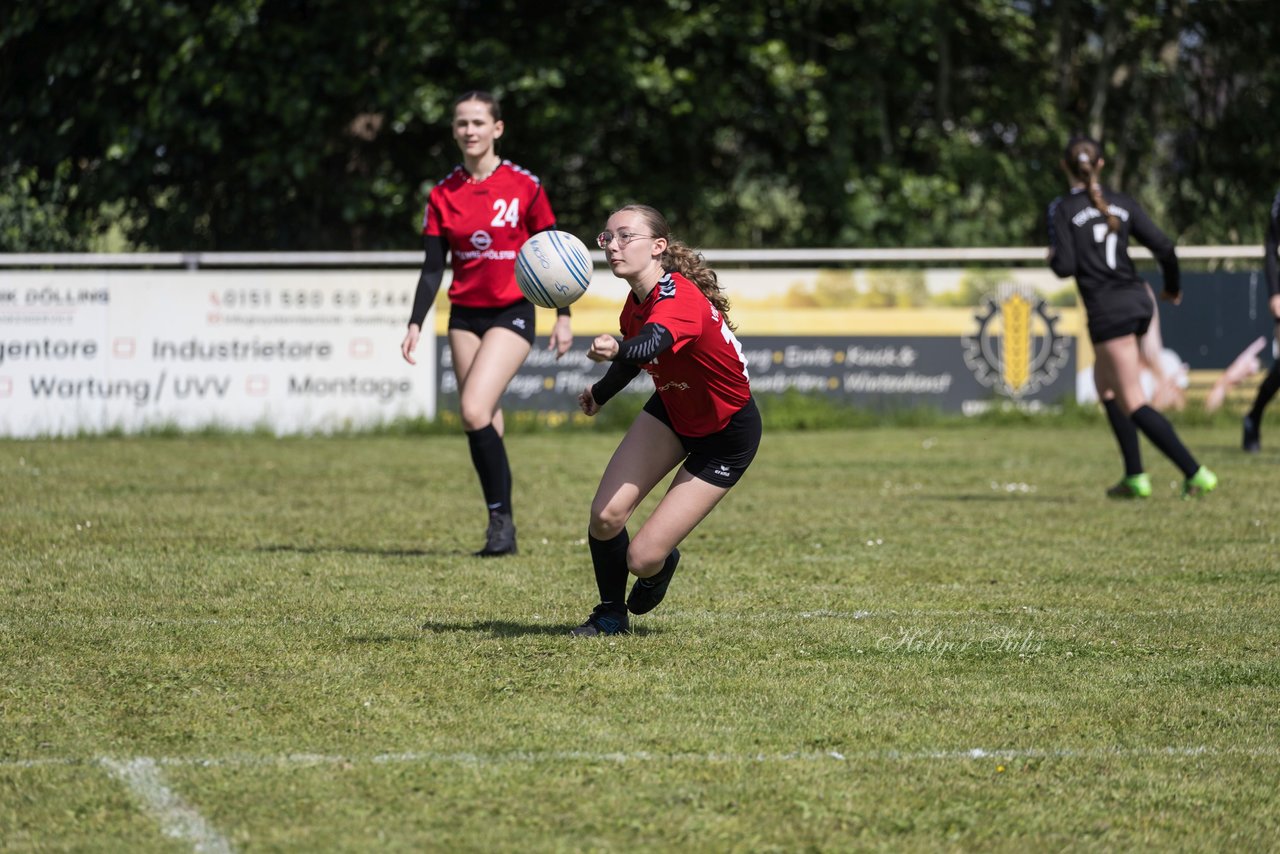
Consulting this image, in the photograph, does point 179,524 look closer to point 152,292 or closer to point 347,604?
point 347,604

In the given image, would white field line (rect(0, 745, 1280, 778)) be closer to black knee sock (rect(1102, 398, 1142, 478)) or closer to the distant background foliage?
black knee sock (rect(1102, 398, 1142, 478))

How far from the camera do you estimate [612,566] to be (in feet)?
18.8

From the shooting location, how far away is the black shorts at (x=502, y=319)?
809 cm

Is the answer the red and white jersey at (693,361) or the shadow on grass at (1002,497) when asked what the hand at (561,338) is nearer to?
the red and white jersey at (693,361)

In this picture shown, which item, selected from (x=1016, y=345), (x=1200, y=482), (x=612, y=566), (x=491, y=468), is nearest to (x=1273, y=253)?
(x=1200, y=482)

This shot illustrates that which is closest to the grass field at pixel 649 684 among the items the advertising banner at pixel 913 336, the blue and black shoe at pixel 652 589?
the blue and black shoe at pixel 652 589

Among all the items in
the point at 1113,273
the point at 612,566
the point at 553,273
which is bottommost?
the point at 612,566

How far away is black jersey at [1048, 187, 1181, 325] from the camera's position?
9.84m

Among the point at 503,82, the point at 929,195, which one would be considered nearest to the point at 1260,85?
the point at 929,195

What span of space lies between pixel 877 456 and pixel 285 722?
9806 mm

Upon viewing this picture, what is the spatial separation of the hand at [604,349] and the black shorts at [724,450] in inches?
28.1

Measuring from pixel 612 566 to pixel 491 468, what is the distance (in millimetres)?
2420

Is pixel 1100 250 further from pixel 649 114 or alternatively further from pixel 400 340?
pixel 649 114

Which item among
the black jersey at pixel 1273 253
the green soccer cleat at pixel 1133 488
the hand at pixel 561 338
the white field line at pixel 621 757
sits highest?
the black jersey at pixel 1273 253
